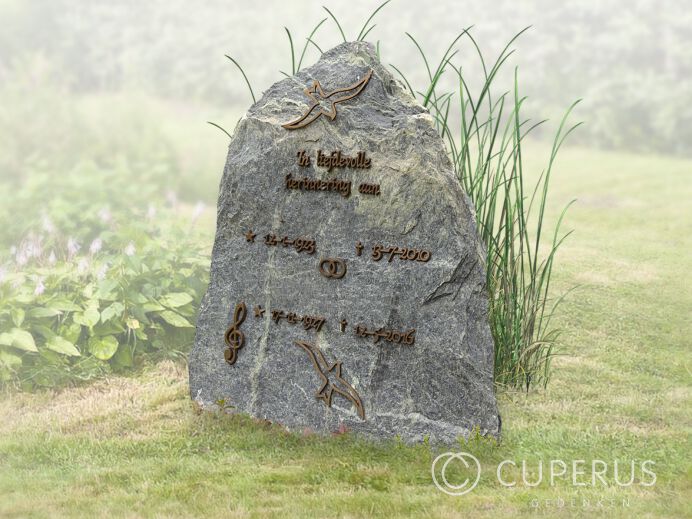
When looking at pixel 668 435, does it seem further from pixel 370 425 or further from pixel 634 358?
pixel 370 425

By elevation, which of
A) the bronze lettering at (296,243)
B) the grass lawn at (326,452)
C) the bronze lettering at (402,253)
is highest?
the bronze lettering at (402,253)

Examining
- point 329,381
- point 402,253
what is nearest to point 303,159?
point 402,253

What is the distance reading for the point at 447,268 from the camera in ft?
12.2

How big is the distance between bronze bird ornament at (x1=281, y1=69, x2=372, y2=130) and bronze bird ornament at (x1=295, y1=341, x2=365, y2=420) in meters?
0.97

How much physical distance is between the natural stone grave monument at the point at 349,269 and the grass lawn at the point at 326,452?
17 centimetres

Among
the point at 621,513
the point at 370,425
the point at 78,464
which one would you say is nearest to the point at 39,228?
the point at 78,464

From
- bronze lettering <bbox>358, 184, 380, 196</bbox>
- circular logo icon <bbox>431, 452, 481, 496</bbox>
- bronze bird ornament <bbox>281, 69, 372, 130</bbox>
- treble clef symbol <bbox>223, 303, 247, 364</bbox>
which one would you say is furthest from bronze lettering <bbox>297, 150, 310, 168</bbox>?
circular logo icon <bbox>431, 452, 481, 496</bbox>

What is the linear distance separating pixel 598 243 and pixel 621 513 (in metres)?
4.04

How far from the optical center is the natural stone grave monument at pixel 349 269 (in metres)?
3.75

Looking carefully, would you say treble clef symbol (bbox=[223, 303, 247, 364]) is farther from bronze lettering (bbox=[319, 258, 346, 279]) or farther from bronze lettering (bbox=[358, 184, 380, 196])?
bronze lettering (bbox=[358, 184, 380, 196])

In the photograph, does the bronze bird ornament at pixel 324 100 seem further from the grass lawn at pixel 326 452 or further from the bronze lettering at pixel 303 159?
the grass lawn at pixel 326 452

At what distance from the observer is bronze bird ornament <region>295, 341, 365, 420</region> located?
3896 millimetres

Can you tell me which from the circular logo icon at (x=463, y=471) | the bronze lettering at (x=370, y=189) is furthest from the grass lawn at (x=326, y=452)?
the bronze lettering at (x=370, y=189)

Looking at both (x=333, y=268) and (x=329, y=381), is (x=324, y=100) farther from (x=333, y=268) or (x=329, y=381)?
(x=329, y=381)
